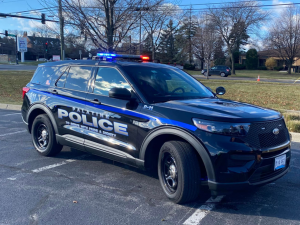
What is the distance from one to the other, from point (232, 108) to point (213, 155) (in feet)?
2.70

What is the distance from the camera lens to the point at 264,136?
3.64 meters

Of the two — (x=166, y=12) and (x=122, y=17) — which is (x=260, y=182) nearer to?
(x=122, y=17)

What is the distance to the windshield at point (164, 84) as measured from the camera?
14.6ft

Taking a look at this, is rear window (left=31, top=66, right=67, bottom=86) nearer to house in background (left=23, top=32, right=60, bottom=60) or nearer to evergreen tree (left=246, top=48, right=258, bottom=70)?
evergreen tree (left=246, top=48, right=258, bottom=70)

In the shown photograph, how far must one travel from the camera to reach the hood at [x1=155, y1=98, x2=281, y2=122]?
11.8 feet

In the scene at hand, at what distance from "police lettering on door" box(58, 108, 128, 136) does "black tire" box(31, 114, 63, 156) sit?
0.44 m

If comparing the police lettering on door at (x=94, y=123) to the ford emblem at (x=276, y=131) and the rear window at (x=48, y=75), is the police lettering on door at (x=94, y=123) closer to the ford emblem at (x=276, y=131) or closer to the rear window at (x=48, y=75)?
the rear window at (x=48, y=75)

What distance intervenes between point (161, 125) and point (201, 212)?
114 cm

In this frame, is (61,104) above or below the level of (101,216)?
above

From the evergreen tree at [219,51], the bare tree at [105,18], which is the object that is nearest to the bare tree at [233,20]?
the evergreen tree at [219,51]

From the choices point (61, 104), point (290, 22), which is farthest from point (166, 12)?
point (290, 22)

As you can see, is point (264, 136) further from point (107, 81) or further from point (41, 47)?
point (41, 47)

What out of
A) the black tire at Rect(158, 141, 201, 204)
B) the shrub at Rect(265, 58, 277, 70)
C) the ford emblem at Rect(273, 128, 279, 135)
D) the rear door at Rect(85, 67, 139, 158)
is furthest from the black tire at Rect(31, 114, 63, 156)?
the shrub at Rect(265, 58, 277, 70)

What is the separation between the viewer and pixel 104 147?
467 centimetres
